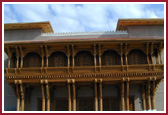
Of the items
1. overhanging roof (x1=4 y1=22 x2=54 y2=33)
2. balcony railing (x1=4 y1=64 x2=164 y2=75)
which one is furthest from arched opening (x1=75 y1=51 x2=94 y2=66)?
overhanging roof (x1=4 y1=22 x2=54 y2=33)

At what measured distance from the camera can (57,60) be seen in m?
17.4

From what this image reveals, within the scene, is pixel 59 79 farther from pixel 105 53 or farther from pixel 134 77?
pixel 134 77

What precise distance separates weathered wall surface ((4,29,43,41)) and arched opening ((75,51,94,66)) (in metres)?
4.72

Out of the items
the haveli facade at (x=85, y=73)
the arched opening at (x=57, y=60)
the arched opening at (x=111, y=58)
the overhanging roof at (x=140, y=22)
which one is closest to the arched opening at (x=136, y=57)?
the haveli facade at (x=85, y=73)

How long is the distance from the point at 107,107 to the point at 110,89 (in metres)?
1.42

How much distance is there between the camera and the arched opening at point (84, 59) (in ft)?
56.5

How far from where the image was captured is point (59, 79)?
52.3 feet

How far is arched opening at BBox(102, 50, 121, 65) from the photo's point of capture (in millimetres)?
17219

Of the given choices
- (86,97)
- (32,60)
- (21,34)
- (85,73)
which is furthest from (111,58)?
(21,34)

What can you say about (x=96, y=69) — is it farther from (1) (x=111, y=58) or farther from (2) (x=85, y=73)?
(1) (x=111, y=58)

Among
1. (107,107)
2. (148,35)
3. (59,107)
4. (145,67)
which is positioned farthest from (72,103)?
(148,35)

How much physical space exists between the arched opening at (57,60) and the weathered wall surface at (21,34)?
11.1 feet

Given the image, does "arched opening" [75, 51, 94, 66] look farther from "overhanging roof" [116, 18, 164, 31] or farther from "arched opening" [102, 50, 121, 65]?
"overhanging roof" [116, 18, 164, 31]

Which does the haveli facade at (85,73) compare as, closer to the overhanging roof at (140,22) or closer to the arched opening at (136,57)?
the arched opening at (136,57)
